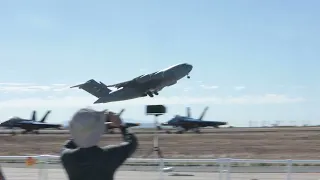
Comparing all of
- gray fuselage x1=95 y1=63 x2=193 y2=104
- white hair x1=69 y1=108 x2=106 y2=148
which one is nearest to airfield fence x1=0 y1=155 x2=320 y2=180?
white hair x1=69 y1=108 x2=106 y2=148

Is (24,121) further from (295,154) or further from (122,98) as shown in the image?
(295,154)

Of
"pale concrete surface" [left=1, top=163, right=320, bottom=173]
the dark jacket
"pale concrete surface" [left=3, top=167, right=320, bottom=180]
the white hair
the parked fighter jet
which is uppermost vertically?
the parked fighter jet

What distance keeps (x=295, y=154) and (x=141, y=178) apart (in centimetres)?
1458

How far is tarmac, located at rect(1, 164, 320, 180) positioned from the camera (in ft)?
54.4

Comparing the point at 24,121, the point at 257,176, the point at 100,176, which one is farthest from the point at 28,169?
the point at 24,121

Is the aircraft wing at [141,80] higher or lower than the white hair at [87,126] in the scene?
higher

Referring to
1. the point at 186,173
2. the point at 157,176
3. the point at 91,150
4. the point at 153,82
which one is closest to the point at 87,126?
the point at 91,150

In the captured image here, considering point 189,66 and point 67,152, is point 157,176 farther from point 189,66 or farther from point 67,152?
point 189,66

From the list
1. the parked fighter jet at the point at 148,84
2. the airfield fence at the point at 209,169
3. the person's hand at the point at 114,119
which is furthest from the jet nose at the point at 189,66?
the person's hand at the point at 114,119

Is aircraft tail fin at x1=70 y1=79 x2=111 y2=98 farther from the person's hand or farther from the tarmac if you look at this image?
the person's hand

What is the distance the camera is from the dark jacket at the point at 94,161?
3.70 metres

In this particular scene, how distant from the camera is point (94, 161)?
3.70 meters

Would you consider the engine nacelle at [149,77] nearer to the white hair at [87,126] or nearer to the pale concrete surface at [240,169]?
the pale concrete surface at [240,169]

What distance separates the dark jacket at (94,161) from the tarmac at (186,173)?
11762mm
